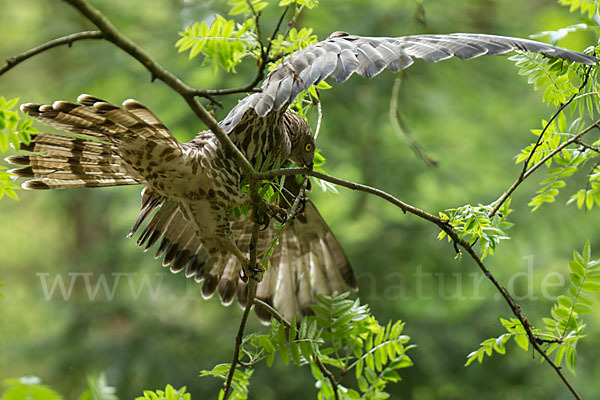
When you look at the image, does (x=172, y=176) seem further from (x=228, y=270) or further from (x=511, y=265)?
(x=511, y=265)

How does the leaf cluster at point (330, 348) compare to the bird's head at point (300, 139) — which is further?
the bird's head at point (300, 139)

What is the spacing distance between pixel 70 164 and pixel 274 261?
45.1 inches

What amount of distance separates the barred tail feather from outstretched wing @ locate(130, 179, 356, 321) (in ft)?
1.41

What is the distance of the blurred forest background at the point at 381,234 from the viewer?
17.5 feet

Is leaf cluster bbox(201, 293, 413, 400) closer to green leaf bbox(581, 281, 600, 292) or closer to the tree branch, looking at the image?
green leaf bbox(581, 281, 600, 292)

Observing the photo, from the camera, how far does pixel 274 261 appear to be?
9.51ft

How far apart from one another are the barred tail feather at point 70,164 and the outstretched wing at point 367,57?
2.14ft

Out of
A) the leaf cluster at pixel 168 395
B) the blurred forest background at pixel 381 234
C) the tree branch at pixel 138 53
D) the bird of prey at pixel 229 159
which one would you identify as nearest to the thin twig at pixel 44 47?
the tree branch at pixel 138 53

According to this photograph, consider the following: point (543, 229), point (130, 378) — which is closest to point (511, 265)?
point (543, 229)

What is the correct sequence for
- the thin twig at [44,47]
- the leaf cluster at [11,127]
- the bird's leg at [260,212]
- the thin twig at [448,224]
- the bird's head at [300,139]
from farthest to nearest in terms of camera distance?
the bird's head at [300,139] → the bird's leg at [260,212] → the thin twig at [448,224] → the leaf cluster at [11,127] → the thin twig at [44,47]

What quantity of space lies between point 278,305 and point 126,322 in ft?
11.2

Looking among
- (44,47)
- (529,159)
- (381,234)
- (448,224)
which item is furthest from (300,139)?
(381,234)

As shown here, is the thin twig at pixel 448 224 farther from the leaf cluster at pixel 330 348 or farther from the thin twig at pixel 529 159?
the leaf cluster at pixel 330 348

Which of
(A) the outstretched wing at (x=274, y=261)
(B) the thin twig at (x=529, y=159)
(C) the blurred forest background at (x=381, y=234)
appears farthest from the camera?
(C) the blurred forest background at (x=381, y=234)
